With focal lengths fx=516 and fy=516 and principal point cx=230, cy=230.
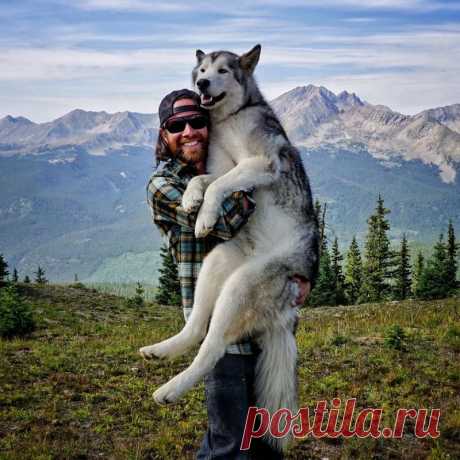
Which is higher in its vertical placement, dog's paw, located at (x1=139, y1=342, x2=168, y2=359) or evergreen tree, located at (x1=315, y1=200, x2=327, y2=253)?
evergreen tree, located at (x1=315, y1=200, x2=327, y2=253)

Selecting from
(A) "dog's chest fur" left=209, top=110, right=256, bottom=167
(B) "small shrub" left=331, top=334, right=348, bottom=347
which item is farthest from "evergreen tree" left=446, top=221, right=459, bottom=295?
(A) "dog's chest fur" left=209, top=110, right=256, bottom=167

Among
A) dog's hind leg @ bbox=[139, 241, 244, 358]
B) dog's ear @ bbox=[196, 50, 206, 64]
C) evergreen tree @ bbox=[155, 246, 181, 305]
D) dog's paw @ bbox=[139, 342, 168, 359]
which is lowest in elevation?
evergreen tree @ bbox=[155, 246, 181, 305]

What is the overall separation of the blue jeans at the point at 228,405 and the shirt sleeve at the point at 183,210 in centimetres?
109

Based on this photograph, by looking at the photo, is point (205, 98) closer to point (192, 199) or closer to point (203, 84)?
point (203, 84)

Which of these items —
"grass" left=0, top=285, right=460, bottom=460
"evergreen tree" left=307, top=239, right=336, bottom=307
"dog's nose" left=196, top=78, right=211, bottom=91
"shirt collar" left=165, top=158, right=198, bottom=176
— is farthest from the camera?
"evergreen tree" left=307, top=239, right=336, bottom=307

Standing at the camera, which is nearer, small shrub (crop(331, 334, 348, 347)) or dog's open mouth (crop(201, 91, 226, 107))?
dog's open mouth (crop(201, 91, 226, 107))

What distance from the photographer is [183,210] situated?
4316 mm

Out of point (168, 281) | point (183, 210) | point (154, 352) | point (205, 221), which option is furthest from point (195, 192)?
point (168, 281)

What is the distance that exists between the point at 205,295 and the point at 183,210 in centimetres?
77

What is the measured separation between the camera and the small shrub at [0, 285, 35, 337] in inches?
652

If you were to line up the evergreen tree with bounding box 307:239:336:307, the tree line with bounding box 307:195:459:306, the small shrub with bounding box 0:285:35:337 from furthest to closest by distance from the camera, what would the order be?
the tree line with bounding box 307:195:459:306
the evergreen tree with bounding box 307:239:336:307
the small shrub with bounding box 0:285:35:337

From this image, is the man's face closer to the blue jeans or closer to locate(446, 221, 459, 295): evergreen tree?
the blue jeans

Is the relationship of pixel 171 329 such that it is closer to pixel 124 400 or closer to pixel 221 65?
pixel 124 400

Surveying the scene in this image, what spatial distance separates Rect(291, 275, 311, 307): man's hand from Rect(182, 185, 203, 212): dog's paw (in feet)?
3.64
